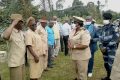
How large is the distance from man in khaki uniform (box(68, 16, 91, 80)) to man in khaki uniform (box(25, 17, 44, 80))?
1.16 meters

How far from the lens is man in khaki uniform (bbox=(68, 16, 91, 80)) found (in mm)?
8141

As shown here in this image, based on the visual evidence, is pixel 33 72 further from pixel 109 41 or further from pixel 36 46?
pixel 109 41

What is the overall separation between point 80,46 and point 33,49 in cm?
145

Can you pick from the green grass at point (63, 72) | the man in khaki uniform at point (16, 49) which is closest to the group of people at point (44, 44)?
the man in khaki uniform at point (16, 49)

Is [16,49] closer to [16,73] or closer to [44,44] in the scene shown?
[16,73]

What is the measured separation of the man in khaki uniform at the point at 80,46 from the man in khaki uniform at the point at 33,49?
116 centimetres

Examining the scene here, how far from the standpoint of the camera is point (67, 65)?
12719mm

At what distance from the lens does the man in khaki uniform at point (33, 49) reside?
279 inches

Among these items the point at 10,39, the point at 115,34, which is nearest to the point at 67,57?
the point at 115,34

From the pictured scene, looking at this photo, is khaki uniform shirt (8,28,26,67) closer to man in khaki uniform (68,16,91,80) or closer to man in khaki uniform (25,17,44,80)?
man in khaki uniform (25,17,44,80)

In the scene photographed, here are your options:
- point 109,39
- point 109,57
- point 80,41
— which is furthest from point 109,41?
point 80,41

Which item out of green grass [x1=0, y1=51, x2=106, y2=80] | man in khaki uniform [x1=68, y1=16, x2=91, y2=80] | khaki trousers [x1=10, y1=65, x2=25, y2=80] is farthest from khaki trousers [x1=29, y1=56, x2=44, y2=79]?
green grass [x1=0, y1=51, x2=106, y2=80]

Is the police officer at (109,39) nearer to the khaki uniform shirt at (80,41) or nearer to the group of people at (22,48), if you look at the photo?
the khaki uniform shirt at (80,41)

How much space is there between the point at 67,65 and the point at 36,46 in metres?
5.57
